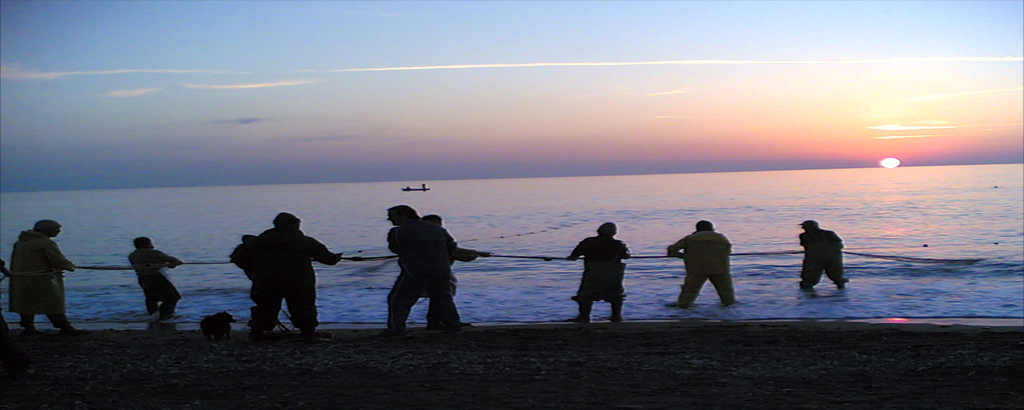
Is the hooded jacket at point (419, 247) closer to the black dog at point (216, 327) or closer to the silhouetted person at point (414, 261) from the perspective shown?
the silhouetted person at point (414, 261)

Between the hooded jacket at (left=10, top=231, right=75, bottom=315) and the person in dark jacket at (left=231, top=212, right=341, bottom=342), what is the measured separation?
2.44 meters

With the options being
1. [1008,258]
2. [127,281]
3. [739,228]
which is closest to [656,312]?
[127,281]

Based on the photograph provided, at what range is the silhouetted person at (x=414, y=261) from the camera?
852 centimetres

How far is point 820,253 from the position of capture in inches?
533

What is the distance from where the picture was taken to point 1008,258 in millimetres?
21969

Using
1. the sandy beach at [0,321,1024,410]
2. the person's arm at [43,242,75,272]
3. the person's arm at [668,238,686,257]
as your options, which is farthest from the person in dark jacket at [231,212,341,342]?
the person's arm at [668,238,686,257]

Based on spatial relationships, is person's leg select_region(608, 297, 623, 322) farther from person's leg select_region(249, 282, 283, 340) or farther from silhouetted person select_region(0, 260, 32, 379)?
silhouetted person select_region(0, 260, 32, 379)

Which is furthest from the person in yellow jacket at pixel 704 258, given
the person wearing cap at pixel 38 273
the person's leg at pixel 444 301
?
the person wearing cap at pixel 38 273

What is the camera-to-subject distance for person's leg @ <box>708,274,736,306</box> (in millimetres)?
11570

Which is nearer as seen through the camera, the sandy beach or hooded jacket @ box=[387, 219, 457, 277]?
the sandy beach

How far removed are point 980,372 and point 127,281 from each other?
56.6 feet

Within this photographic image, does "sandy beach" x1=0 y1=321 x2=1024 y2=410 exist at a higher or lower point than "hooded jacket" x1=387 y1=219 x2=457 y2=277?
lower

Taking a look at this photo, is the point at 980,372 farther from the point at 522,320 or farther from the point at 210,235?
the point at 210,235

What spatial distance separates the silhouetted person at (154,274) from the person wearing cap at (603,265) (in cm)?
536
